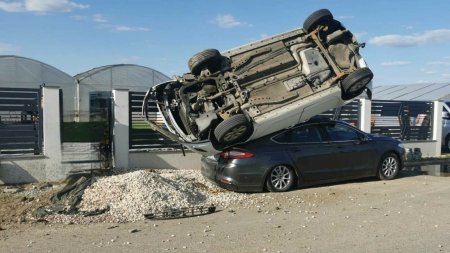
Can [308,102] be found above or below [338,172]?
above

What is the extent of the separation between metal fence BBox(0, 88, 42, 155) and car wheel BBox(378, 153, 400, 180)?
26.0 ft

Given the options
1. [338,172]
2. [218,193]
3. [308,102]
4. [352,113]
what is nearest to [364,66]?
[308,102]

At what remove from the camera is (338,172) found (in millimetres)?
10250

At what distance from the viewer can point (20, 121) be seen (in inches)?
431

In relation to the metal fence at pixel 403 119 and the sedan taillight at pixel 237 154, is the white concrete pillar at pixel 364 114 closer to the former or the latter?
the metal fence at pixel 403 119

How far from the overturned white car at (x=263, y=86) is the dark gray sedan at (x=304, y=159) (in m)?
0.30

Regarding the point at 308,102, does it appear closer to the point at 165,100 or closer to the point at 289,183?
the point at 289,183

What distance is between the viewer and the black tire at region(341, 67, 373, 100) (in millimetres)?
9406

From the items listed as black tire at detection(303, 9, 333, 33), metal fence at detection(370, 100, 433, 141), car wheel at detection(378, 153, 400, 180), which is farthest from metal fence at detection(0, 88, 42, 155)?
metal fence at detection(370, 100, 433, 141)

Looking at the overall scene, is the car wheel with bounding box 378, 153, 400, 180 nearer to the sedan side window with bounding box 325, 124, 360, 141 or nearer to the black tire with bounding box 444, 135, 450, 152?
the sedan side window with bounding box 325, 124, 360, 141

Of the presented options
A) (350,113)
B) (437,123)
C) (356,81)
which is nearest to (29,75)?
(350,113)

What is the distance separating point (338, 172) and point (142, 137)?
5.07 m

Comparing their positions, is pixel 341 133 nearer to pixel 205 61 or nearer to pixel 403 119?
pixel 205 61

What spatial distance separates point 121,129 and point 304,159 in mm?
4754
